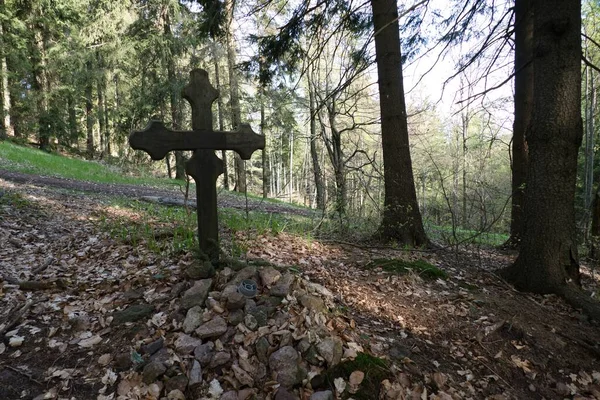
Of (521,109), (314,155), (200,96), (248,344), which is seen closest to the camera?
(248,344)

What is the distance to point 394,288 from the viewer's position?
4176 mm

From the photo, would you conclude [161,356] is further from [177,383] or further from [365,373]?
[365,373]

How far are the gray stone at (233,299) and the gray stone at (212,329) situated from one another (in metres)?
0.16

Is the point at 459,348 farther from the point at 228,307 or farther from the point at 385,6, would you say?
the point at 385,6

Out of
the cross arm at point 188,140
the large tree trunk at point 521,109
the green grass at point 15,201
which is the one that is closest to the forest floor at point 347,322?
the green grass at point 15,201

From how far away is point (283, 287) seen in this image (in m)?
3.18

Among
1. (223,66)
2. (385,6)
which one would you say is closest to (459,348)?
(385,6)

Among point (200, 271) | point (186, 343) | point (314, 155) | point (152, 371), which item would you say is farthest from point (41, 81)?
point (152, 371)

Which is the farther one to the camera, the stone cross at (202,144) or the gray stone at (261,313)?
the stone cross at (202,144)

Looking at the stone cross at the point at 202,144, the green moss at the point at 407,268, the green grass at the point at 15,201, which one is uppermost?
the stone cross at the point at 202,144

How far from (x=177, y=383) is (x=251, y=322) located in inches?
26.4

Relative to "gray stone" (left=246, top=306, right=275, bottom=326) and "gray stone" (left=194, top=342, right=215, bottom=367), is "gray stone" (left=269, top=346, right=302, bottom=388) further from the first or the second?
"gray stone" (left=194, top=342, right=215, bottom=367)

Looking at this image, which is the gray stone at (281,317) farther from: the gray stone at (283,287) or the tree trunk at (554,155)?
the tree trunk at (554,155)

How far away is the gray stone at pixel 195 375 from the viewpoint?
2463 mm
